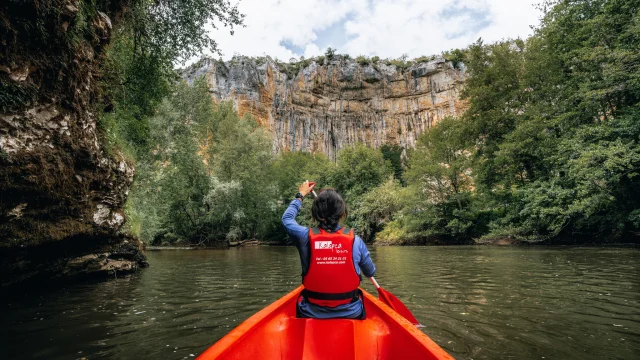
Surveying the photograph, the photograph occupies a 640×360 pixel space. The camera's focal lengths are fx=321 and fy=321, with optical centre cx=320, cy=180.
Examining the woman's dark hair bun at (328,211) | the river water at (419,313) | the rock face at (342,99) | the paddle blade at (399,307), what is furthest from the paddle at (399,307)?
the rock face at (342,99)

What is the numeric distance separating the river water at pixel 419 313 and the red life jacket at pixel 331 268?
1403mm

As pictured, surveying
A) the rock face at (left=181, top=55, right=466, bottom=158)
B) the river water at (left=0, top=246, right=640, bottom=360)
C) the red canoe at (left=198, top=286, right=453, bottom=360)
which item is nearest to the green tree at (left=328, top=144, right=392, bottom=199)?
the river water at (left=0, top=246, right=640, bottom=360)

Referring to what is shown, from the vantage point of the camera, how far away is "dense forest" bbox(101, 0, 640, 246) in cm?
1148

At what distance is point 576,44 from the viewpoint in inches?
571

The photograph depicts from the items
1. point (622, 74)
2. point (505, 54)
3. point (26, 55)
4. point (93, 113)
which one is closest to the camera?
point (26, 55)

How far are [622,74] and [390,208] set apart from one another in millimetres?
18060

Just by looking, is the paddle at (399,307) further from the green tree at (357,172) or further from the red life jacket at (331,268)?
the green tree at (357,172)

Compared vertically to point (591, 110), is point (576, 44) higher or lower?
higher

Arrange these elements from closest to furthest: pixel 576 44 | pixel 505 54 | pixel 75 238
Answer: pixel 75 238 < pixel 576 44 < pixel 505 54

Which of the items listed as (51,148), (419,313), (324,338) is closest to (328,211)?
(324,338)

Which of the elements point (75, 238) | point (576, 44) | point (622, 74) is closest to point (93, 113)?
point (75, 238)

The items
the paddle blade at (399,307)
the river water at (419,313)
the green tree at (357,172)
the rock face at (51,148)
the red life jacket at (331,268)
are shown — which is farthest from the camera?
the green tree at (357,172)

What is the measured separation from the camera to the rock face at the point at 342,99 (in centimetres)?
5612

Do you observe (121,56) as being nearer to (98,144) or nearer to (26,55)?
(98,144)
